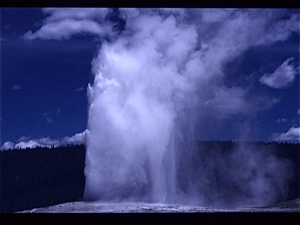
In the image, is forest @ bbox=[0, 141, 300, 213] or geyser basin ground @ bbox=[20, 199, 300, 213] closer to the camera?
geyser basin ground @ bbox=[20, 199, 300, 213]

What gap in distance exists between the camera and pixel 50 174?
20688 millimetres

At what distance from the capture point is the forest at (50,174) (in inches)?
741

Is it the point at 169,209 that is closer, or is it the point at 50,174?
the point at 169,209

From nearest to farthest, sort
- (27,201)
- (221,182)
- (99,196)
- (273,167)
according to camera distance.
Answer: (99,196) → (27,201) → (273,167) → (221,182)

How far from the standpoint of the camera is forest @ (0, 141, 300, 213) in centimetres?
1881

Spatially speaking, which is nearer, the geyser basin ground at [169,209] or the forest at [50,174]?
the geyser basin ground at [169,209]
